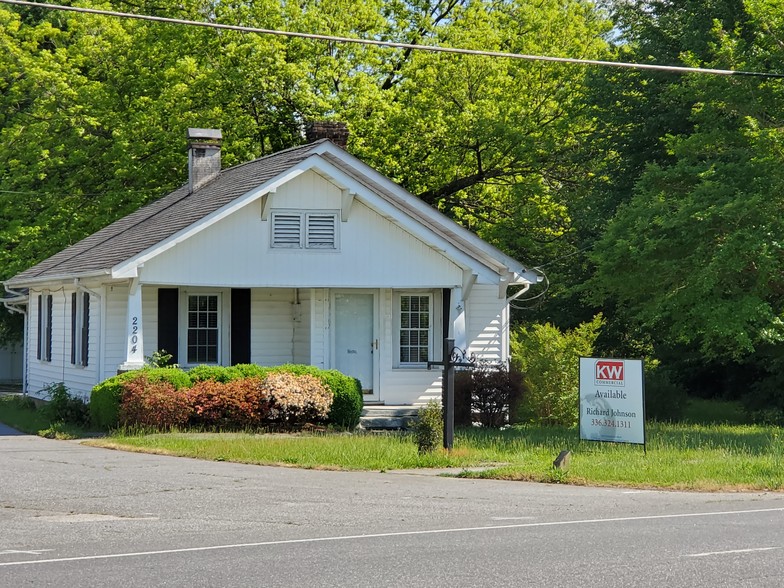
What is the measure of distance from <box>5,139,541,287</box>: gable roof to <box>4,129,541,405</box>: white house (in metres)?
0.08

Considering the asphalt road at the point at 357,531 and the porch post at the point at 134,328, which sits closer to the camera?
the asphalt road at the point at 357,531

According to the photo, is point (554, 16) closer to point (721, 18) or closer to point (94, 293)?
point (721, 18)

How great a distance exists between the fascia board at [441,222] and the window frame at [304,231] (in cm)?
166

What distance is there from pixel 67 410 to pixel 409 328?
7520 millimetres

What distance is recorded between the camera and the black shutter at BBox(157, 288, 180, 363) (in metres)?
25.8

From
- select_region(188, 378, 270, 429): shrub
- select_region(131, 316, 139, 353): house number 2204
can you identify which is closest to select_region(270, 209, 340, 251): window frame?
select_region(131, 316, 139, 353): house number 2204

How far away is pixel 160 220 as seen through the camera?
27.5 meters

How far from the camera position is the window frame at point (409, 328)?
26.8m

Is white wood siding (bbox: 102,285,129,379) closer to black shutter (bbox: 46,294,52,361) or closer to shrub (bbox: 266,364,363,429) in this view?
shrub (bbox: 266,364,363,429)

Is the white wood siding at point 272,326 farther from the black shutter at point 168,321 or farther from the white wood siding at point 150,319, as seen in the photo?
the white wood siding at point 150,319

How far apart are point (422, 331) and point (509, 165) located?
511 inches

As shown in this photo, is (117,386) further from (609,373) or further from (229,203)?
(609,373)

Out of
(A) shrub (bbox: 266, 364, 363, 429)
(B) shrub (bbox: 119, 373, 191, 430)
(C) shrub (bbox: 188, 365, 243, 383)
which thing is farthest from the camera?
(A) shrub (bbox: 266, 364, 363, 429)

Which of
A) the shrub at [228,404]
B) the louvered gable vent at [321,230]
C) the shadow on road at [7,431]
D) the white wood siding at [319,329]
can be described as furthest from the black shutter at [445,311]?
the shadow on road at [7,431]
